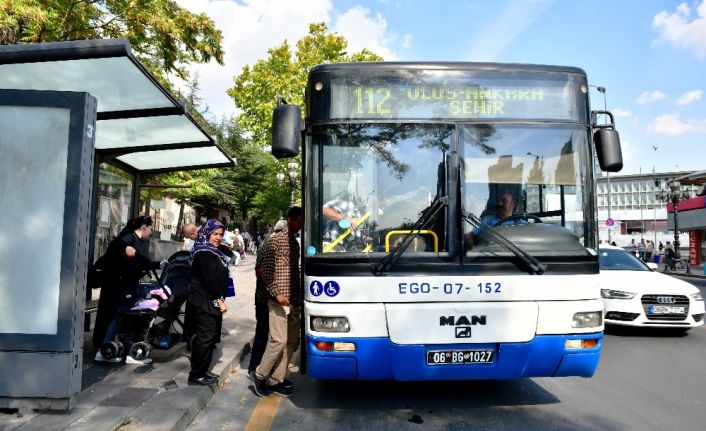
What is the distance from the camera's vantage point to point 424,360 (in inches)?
170

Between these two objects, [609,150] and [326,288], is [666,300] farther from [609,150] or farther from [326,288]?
[326,288]

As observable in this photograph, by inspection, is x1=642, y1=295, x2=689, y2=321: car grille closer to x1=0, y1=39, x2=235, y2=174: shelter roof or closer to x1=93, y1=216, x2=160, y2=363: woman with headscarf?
x1=0, y1=39, x2=235, y2=174: shelter roof

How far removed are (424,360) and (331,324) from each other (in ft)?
2.63

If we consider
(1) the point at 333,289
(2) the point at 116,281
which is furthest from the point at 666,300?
(2) the point at 116,281

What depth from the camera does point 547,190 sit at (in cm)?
477

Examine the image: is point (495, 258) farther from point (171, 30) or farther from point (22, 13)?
point (171, 30)

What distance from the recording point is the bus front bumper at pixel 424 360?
431 cm

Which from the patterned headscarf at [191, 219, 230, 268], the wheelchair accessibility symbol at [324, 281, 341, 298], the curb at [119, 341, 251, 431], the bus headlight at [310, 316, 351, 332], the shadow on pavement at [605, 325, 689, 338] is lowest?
the shadow on pavement at [605, 325, 689, 338]

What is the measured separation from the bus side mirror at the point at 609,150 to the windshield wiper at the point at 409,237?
5.17ft

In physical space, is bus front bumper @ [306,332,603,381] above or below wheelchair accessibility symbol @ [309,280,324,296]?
below

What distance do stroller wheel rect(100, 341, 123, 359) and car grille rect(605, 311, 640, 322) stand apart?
7.00 meters

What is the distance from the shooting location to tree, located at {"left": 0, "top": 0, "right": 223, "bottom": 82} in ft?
32.6

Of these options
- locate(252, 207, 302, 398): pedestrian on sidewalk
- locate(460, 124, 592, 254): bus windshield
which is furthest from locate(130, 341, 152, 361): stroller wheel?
locate(460, 124, 592, 254): bus windshield

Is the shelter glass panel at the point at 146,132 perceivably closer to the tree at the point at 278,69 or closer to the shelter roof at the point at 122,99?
the shelter roof at the point at 122,99
